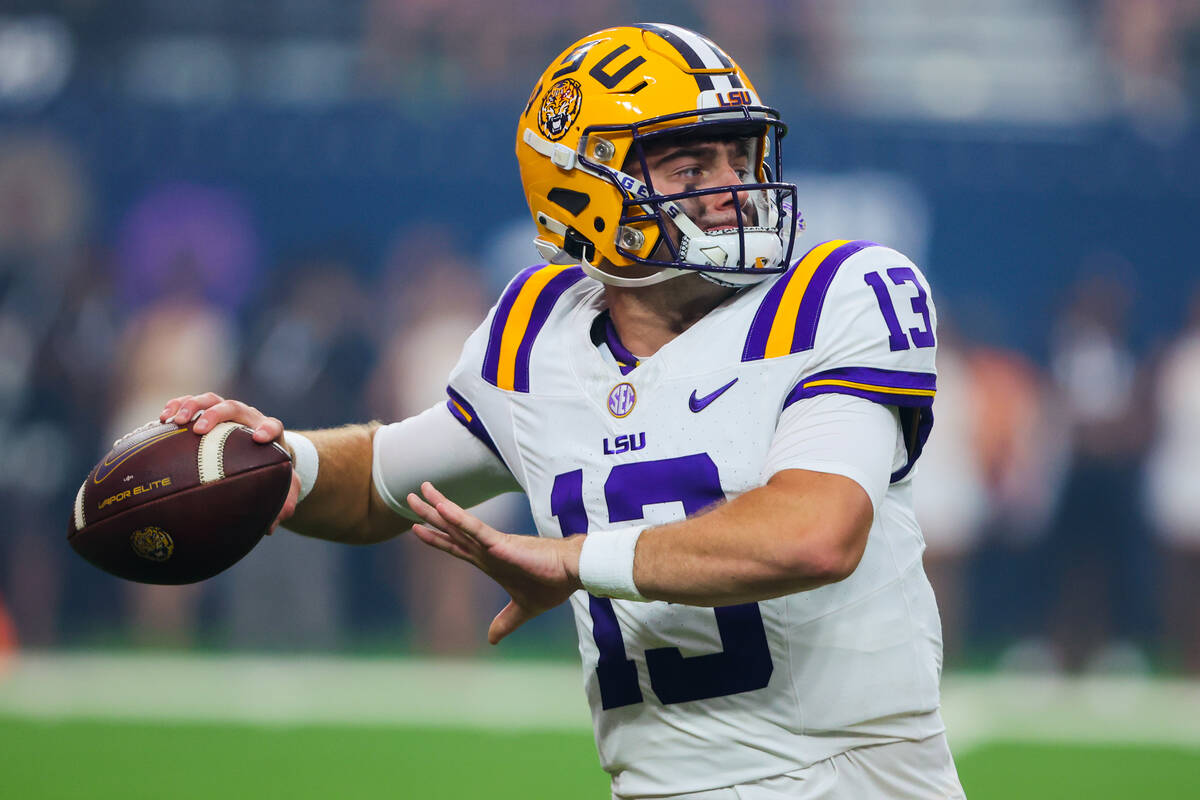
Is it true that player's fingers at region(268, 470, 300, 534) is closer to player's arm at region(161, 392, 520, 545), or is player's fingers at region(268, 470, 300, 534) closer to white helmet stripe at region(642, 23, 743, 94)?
player's arm at region(161, 392, 520, 545)

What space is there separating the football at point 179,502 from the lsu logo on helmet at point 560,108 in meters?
0.75

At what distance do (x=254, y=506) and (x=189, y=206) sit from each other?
6.19 meters

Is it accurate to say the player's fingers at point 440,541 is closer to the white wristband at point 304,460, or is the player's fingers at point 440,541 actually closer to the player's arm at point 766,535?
the player's arm at point 766,535

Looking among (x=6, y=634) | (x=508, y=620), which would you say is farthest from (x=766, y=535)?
(x=6, y=634)

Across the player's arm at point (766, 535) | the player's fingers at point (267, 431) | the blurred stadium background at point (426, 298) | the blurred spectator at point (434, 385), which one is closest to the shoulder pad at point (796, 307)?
the player's arm at point (766, 535)

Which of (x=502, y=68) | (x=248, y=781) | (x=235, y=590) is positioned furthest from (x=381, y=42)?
(x=248, y=781)

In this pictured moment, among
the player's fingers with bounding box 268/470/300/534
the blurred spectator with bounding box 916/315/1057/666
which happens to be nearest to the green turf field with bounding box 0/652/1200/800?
the blurred spectator with bounding box 916/315/1057/666

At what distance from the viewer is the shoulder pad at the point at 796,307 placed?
2158mm

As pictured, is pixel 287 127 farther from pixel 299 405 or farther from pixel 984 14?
pixel 984 14

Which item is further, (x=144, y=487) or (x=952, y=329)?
(x=952, y=329)

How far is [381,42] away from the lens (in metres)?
8.98

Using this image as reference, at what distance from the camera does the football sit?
2324 mm

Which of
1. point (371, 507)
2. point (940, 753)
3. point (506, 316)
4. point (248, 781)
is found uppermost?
point (506, 316)

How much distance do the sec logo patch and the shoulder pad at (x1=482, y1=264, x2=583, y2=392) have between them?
20 centimetres
